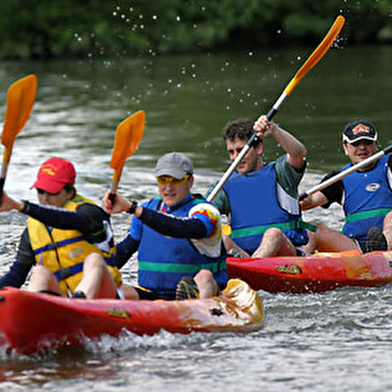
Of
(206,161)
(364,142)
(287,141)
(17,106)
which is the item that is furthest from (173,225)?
(206,161)

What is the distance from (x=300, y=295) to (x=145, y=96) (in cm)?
1770

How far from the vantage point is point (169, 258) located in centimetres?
571

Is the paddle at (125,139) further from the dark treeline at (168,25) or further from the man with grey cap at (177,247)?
the dark treeline at (168,25)

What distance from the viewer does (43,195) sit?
5320mm

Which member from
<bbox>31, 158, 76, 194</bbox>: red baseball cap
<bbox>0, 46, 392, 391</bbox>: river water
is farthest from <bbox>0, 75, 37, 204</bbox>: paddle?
<bbox>0, 46, 392, 391</bbox>: river water

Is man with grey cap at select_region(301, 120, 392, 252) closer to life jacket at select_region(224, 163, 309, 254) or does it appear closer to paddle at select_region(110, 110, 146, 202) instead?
life jacket at select_region(224, 163, 309, 254)

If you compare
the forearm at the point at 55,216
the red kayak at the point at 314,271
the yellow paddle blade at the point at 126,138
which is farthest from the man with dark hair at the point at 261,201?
the forearm at the point at 55,216

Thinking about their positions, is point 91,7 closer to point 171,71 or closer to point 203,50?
point 203,50

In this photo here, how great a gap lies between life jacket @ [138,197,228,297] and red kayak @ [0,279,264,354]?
20cm

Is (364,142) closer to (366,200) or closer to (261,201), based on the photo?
(366,200)

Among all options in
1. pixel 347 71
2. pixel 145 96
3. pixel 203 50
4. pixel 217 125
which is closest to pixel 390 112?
pixel 217 125

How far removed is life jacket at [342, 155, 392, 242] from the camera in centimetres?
761

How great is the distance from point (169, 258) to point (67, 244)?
0.69 m

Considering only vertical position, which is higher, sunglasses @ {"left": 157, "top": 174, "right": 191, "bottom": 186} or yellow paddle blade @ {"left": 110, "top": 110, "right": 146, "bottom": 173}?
yellow paddle blade @ {"left": 110, "top": 110, "right": 146, "bottom": 173}
